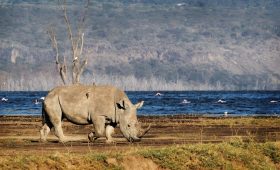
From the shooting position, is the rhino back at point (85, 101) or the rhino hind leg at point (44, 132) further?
the rhino hind leg at point (44, 132)

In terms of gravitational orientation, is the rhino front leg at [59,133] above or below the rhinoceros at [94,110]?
below

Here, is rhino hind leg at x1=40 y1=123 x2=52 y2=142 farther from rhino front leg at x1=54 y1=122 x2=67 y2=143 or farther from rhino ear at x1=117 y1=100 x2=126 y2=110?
rhino ear at x1=117 y1=100 x2=126 y2=110

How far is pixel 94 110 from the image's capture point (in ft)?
129

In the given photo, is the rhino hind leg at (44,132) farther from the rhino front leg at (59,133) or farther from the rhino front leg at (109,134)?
the rhino front leg at (109,134)

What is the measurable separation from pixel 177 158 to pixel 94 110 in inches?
379

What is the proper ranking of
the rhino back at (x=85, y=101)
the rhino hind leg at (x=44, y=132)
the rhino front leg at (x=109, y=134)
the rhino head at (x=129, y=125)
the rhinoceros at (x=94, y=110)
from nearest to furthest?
the rhino front leg at (x=109, y=134), the rhino head at (x=129, y=125), the rhinoceros at (x=94, y=110), the rhino back at (x=85, y=101), the rhino hind leg at (x=44, y=132)

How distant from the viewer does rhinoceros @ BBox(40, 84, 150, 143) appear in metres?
38.9

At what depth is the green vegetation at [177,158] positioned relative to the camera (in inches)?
1114

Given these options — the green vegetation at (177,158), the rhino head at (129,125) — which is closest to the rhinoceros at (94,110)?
the rhino head at (129,125)

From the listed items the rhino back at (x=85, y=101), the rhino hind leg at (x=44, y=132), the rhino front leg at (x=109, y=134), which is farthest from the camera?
the rhino hind leg at (x=44, y=132)

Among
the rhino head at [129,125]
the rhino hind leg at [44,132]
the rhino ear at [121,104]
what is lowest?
the rhino hind leg at [44,132]

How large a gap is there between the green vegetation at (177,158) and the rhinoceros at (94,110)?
6229 mm

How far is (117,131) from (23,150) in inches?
597

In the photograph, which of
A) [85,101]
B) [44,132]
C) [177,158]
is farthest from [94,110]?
[177,158]
